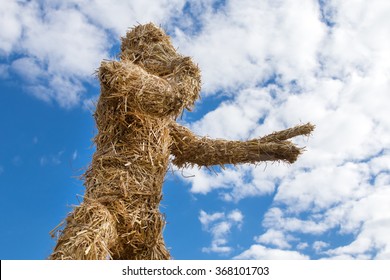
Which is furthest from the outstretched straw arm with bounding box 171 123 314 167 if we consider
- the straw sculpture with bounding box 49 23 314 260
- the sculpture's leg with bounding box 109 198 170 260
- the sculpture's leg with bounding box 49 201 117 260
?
the sculpture's leg with bounding box 49 201 117 260

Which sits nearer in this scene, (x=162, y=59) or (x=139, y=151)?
(x=139, y=151)

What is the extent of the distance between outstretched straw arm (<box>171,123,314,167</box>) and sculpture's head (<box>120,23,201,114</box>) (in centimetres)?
40

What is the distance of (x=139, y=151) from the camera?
3.91 m

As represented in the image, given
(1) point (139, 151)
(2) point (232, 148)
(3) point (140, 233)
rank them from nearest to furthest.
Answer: (3) point (140, 233) < (1) point (139, 151) < (2) point (232, 148)

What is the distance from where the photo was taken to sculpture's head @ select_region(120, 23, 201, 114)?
3.98 meters

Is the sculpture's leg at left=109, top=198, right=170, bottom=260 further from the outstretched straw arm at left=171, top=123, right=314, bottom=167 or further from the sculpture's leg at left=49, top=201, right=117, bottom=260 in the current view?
the outstretched straw arm at left=171, top=123, right=314, bottom=167

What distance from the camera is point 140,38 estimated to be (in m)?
4.56

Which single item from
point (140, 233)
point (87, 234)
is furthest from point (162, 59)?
point (87, 234)

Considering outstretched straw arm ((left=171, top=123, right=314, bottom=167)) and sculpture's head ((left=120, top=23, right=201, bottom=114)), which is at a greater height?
sculpture's head ((left=120, top=23, right=201, bottom=114))

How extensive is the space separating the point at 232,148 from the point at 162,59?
2.95ft

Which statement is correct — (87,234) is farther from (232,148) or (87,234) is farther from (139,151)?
(232,148)
